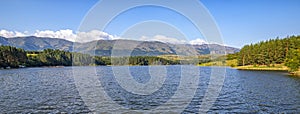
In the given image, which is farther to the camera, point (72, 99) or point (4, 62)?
point (4, 62)

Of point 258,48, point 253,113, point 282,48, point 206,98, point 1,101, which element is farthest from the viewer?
point 258,48

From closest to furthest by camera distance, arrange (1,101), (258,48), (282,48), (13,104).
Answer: (13,104), (1,101), (282,48), (258,48)

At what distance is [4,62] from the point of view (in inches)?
5748

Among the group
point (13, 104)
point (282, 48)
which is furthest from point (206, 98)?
point (282, 48)

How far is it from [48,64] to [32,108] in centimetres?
17494

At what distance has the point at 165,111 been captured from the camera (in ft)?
91.0

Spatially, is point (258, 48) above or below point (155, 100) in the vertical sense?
above

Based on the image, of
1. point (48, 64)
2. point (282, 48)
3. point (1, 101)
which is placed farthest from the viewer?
point (48, 64)

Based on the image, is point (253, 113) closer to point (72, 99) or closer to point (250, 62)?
point (72, 99)

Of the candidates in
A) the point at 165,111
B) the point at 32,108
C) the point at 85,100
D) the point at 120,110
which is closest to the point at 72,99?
the point at 85,100

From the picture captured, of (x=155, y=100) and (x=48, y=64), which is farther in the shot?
(x=48, y=64)

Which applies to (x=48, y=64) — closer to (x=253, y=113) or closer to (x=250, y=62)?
(x=250, y=62)

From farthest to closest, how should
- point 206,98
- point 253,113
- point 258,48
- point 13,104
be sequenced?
point 258,48, point 206,98, point 13,104, point 253,113

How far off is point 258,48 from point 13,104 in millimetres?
127260
